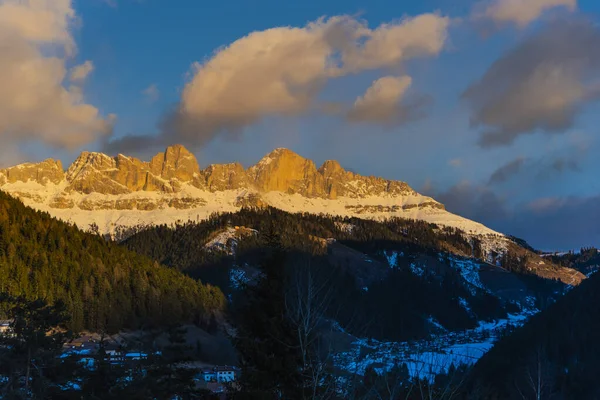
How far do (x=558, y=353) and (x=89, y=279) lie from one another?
118 m

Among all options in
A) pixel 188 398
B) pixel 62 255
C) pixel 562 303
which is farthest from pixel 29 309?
pixel 562 303

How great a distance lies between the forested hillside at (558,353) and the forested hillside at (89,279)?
7321 cm

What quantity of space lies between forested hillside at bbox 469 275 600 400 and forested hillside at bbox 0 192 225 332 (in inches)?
2882

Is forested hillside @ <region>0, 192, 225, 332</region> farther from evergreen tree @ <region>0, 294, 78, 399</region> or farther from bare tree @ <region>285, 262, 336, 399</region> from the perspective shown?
bare tree @ <region>285, 262, 336, 399</region>

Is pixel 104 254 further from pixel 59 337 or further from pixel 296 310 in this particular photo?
pixel 296 310

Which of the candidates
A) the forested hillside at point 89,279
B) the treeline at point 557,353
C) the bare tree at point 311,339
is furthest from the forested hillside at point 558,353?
the bare tree at point 311,339

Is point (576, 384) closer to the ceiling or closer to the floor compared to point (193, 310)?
closer to the floor

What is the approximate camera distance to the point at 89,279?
147m

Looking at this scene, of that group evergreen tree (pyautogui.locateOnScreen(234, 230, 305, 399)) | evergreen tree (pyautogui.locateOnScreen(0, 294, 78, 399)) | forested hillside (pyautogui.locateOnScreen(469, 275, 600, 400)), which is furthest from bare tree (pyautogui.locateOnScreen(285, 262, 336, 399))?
forested hillside (pyautogui.locateOnScreen(469, 275, 600, 400))

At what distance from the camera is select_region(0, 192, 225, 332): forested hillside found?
132875 mm

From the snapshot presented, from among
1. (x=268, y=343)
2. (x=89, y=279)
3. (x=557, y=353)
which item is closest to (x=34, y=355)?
(x=268, y=343)

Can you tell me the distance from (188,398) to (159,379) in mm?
5425

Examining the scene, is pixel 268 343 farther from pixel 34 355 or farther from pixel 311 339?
pixel 34 355

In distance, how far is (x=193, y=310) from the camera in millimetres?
163750
